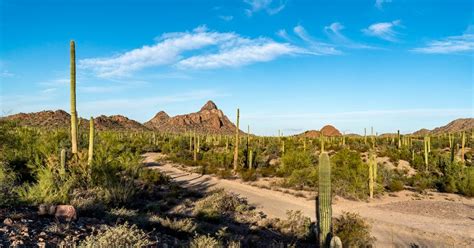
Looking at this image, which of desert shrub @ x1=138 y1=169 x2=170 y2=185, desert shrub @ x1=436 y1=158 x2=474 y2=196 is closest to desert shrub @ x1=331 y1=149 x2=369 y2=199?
desert shrub @ x1=436 y1=158 x2=474 y2=196

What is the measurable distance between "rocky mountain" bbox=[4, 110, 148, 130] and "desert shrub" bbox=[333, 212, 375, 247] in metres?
69.8

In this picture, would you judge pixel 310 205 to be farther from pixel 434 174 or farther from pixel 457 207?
pixel 434 174

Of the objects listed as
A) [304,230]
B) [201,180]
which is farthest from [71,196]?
[201,180]

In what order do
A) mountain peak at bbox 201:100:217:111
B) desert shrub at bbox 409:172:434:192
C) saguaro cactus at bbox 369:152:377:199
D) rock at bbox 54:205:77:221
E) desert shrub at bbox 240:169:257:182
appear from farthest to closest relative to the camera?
mountain peak at bbox 201:100:217:111
desert shrub at bbox 240:169:257:182
desert shrub at bbox 409:172:434:192
saguaro cactus at bbox 369:152:377:199
rock at bbox 54:205:77:221

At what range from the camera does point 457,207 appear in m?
18.0

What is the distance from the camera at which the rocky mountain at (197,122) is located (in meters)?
124

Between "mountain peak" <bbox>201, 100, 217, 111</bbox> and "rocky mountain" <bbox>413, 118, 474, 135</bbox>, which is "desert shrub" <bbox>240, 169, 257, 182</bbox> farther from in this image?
"mountain peak" <bbox>201, 100, 217, 111</bbox>

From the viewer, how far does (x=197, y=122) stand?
131 meters

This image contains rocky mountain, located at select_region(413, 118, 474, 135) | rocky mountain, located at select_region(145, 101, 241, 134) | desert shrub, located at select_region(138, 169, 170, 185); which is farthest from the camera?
rocky mountain, located at select_region(145, 101, 241, 134)

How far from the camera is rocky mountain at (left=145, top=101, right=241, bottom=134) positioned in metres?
124

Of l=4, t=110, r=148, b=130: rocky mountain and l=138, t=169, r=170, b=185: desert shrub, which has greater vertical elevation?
l=4, t=110, r=148, b=130: rocky mountain

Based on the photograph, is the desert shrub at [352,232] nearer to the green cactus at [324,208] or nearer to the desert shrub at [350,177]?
the green cactus at [324,208]

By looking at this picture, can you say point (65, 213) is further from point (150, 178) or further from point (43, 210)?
point (150, 178)

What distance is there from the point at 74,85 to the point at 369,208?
13.7 m
